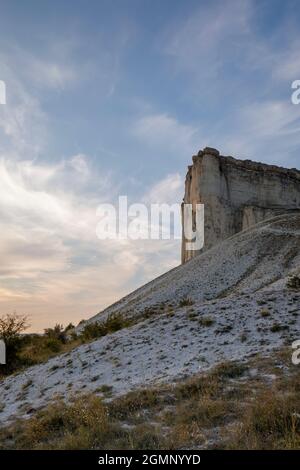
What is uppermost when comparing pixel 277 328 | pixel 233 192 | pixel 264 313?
pixel 233 192

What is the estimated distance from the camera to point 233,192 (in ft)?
273

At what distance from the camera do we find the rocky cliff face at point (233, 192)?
77312 mm

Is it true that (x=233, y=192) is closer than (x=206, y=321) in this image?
No

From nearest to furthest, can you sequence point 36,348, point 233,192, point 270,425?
point 270,425
point 36,348
point 233,192

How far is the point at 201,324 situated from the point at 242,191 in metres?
71.0

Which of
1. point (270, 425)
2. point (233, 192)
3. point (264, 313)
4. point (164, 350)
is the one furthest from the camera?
point (233, 192)

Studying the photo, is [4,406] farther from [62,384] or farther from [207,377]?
[207,377]

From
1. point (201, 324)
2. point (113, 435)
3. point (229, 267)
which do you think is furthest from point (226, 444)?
point (229, 267)

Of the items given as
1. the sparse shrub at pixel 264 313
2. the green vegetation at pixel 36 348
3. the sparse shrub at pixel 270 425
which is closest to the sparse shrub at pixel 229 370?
the sparse shrub at pixel 270 425

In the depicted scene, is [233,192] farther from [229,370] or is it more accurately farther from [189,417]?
[189,417]

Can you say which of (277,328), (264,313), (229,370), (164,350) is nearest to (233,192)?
(264,313)

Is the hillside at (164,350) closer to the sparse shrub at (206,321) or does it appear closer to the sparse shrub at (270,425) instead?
the sparse shrub at (206,321)

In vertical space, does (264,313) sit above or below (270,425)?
above

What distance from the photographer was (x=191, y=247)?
77375mm
